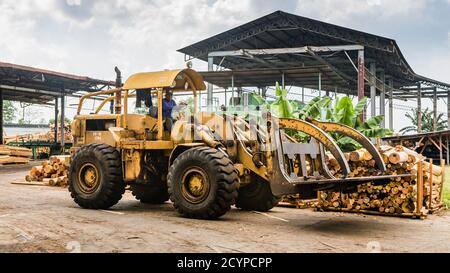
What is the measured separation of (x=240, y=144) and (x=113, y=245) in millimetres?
3283

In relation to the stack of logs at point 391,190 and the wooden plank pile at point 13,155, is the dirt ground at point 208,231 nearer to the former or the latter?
the stack of logs at point 391,190

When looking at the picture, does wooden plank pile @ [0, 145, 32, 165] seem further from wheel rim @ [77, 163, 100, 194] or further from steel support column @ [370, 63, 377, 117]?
steel support column @ [370, 63, 377, 117]

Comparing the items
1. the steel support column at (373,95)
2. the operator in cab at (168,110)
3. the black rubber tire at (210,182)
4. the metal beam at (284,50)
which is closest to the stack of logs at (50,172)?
the operator in cab at (168,110)

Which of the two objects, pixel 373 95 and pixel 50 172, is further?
pixel 373 95

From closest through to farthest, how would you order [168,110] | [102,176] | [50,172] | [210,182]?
[210,182] → [102,176] → [168,110] → [50,172]

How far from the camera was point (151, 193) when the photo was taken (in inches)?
422

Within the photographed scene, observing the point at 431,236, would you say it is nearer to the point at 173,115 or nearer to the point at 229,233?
the point at 229,233

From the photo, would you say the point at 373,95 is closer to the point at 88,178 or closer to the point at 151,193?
the point at 151,193

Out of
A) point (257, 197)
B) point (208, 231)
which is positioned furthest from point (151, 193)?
point (208, 231)

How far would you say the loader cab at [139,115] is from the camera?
941 centimetres

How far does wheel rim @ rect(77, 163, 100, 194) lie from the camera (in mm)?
9618

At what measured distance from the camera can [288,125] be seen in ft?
26.4

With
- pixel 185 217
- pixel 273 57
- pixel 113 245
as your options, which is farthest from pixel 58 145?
pixel 113 245

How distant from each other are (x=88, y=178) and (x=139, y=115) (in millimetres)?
1595
